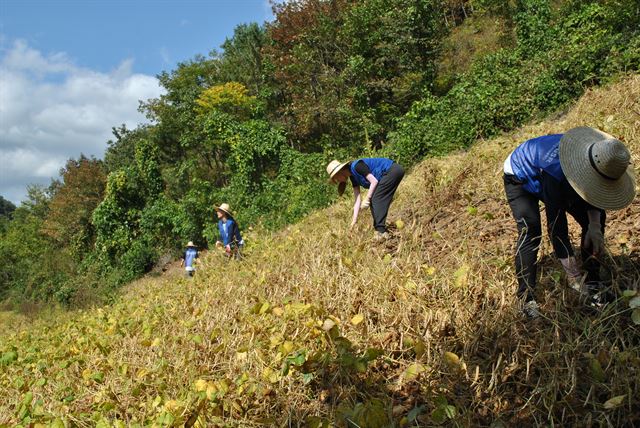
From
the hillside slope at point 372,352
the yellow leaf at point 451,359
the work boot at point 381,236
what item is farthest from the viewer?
the work boot at point 381,236

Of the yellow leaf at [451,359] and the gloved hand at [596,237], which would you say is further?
the gloved hand at [596,237]

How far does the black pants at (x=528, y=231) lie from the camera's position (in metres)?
2.73

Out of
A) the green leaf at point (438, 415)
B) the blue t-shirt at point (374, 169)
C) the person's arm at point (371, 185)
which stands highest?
the blue t-shirt at point (374, 169)

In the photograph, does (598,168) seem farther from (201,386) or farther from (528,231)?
(201,386)

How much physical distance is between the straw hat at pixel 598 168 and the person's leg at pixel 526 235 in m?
0.42

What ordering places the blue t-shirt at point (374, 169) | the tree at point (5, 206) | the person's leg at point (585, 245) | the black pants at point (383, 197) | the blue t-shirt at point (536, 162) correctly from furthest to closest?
the tree at point (5, 206) → the blue t-shirt at point (374, 169) → the black pants at point (383, 197) → the person's leg at point (585, 245) → the blue t-shirt at point (536, 162)

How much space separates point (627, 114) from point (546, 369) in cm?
414

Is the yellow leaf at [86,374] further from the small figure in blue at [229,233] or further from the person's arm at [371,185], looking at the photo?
the small figure in blue at [229,233]

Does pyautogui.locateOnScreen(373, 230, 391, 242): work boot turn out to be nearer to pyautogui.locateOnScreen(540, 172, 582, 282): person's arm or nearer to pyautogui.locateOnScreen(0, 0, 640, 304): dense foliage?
pyautogui.locateOnScreen(540, 172, 582, 282): person's arm

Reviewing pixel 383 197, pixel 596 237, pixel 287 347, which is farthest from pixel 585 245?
pixel 383 197

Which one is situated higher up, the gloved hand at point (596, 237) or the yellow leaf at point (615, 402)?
the gloved hand at point (596, 237)

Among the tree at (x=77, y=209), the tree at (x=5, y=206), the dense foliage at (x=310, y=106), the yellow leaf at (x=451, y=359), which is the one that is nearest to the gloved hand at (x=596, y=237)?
the yellow leaf at (x=451, y=359)

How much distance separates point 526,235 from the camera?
2789mm

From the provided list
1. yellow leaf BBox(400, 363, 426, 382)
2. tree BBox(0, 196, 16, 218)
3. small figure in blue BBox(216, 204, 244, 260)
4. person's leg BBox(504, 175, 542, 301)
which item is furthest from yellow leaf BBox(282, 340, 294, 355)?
tree BBox(0, 196, 16, 218)
